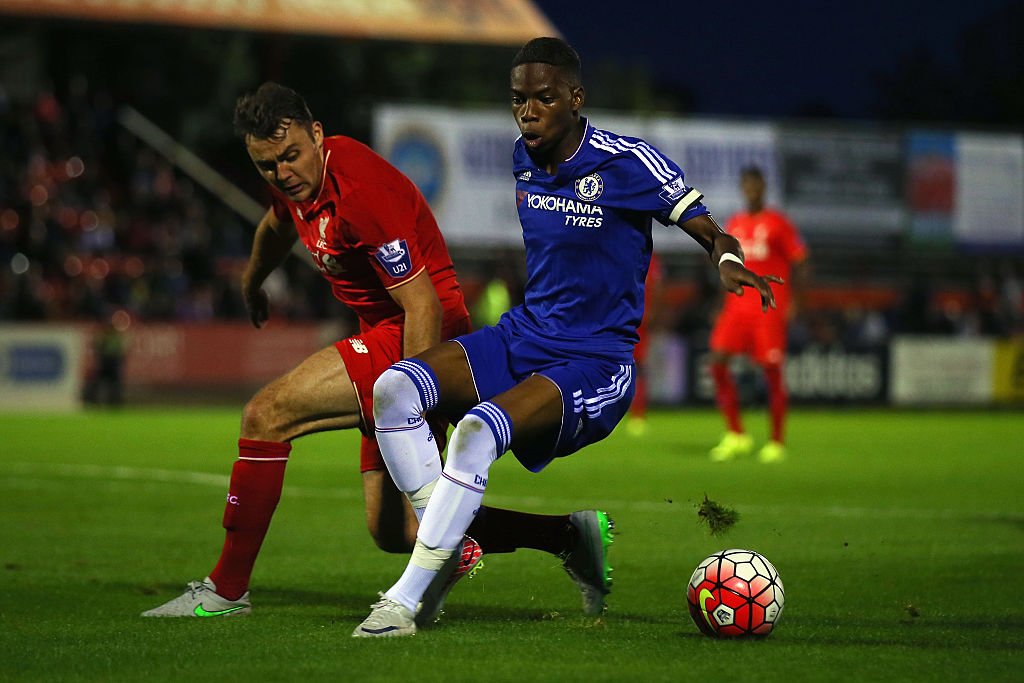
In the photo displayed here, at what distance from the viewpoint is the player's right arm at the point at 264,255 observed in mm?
6137

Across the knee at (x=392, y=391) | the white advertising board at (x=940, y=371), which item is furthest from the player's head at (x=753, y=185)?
the white advertising board at (x=940, y=371)

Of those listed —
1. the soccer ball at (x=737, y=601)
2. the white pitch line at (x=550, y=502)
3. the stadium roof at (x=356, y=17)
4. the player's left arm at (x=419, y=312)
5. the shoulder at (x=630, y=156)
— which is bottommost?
the white pitch line at (x=550, y=502)

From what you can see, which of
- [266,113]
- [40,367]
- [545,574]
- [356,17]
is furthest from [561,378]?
[356,17]

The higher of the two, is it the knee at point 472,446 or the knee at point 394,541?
the knee at point 472,446

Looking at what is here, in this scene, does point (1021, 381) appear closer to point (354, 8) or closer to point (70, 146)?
point (354, 8)

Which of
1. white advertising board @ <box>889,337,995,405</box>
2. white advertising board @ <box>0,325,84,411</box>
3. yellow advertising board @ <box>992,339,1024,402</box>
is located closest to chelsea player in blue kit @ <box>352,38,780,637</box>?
white advertising board @ <box>0,325,84,411</box>

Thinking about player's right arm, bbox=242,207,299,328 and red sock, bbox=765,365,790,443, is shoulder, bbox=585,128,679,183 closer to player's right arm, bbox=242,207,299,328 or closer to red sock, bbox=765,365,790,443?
player's right arm, bbox=242,207,299,328

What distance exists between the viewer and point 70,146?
2964 centimetres

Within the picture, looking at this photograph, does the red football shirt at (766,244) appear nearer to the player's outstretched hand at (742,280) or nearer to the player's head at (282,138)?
the player's head at (282,138)

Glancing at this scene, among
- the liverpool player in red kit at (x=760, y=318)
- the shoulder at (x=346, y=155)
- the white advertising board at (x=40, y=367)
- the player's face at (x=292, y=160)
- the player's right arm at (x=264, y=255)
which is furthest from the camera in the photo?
the white advertising board at (x=40, y=367)

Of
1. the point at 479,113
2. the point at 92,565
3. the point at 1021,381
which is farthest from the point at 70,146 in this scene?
the point at 92,565

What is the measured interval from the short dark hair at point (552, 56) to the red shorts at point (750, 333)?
26.9 feet

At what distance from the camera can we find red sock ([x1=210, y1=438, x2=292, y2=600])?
551 centimetres

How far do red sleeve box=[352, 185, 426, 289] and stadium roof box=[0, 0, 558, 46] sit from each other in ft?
71.5
